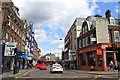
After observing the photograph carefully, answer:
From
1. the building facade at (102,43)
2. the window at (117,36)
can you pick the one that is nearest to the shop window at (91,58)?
the building facade at (102,43)

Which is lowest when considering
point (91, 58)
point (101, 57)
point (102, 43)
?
point (91, 58)

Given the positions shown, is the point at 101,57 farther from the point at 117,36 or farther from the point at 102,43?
the point at 117,36

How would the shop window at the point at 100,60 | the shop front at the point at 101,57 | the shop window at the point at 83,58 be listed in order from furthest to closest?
the shop window at the point at 83,58
the shop window at the point at 100,60
the shop front at the point at 101,57

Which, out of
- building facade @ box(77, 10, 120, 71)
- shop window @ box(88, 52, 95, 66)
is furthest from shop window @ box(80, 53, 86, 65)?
shop window @ box(88, 52, 95, 66)

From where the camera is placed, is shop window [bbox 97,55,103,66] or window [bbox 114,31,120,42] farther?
window [bbox 114,31,120,42]

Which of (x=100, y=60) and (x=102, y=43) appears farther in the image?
(x=100, y=60)

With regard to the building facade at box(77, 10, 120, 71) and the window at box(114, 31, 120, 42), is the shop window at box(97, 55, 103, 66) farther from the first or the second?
the window at box(114, 31, 120, 42)

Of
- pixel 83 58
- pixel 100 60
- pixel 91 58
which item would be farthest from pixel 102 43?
pixel 83 58

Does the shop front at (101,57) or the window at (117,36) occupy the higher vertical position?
the window at (117,36)

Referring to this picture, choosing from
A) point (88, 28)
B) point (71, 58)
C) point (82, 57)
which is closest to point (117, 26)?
point (88, 28)

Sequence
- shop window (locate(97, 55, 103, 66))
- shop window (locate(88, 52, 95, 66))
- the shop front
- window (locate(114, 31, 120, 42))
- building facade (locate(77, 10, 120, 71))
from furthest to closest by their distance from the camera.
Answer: shop window (locate(88, 52, 95, 66)) → window (locate(114, 31, 120, 42)) → shop window (locate(97, 55, 103, 66)) → building facade (locate(77, 10, 120, 71)) → the shop front

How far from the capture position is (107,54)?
2525 centimetres

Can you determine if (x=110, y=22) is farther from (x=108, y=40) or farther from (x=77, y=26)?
(x=77, y=26)

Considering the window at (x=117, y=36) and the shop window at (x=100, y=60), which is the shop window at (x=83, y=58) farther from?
the window at (x=117, y=36)
